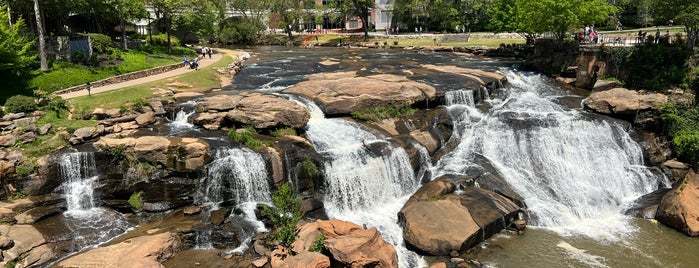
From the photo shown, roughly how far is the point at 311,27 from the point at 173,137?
82492 millimetres

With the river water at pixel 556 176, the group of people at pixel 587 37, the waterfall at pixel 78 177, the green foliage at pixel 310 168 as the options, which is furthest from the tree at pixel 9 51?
the group of people at pixel 587 37

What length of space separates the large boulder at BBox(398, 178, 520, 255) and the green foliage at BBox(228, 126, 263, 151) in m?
8.36

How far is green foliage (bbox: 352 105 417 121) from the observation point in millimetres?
29498

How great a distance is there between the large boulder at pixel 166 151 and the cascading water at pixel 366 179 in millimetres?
6382

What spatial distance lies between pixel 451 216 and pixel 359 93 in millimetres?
12723

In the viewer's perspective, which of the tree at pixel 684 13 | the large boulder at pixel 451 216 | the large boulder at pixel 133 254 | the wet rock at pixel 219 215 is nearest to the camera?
the large boulder at pixel 133 254

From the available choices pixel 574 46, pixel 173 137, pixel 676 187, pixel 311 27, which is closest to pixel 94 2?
pixel 173 137

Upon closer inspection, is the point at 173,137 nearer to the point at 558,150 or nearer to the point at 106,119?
the point at 106,119

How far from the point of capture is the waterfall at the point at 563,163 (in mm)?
23484

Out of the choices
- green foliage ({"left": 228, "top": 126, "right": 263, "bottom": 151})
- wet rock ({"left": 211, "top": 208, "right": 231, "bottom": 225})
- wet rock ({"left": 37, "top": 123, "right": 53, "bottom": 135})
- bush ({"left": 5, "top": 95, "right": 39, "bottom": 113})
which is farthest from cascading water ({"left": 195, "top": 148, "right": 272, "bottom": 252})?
bush ({"left": 5, "top": 95, "right": 39, "bottom": 113})

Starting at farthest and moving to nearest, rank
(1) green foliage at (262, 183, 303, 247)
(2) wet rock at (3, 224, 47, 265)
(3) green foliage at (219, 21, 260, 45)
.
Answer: (3) green foliage at (219, 21, 260, 45) → (1) green foliage at (262, 183, 303, 247) → (2) wet rock at (3, 224, 47, 265)

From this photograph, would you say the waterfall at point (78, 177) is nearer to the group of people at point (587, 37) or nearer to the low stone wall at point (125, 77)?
the low stone wall at point (125, 77)

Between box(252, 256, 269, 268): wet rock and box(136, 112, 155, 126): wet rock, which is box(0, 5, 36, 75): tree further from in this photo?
box(252, 256, 269, 268): wet rock

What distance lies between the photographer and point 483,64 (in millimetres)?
50438
